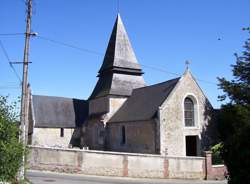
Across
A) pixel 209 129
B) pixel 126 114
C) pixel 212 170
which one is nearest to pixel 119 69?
pixel 126 114

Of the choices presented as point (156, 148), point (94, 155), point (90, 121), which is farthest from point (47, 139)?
point (94, 155)

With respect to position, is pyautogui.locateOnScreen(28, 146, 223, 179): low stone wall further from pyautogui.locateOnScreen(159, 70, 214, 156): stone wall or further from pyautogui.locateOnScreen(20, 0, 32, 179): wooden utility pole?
pyautogui.locateOnScreen(20, 0, 32, 179): wooden utility pole

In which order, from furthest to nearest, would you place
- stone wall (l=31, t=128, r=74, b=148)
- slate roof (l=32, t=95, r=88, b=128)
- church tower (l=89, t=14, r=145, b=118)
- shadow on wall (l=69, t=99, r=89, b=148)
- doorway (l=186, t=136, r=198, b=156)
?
1. shadow on wall (l=69, t=99, r=89, b=148)
2. slate roof (l=32, t=95, r=88, b=128)
3. stone wall (l=31, t=128, r=74, b=148)
4. church tower (l=89, t=14, r=145, b=118)
5. doorway (l=186, t=136, r=198, b=156)

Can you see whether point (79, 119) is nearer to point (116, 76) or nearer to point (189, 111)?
point (116, 76)

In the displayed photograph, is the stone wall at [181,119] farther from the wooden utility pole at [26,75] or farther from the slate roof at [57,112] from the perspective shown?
the wooden utility pole at [26,75]

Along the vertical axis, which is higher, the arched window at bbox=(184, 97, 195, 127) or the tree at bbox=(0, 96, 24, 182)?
the arched window at bbox=(184, 97, 195, 127)

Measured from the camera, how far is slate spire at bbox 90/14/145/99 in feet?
126

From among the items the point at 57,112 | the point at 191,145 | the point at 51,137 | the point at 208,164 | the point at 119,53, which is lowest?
the point at 208,164

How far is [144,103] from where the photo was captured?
3350 centimetres

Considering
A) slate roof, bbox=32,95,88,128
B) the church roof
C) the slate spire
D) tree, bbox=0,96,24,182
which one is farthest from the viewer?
slate roof, bbox=32,95,88,128

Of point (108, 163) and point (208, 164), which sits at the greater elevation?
point (108, 163)

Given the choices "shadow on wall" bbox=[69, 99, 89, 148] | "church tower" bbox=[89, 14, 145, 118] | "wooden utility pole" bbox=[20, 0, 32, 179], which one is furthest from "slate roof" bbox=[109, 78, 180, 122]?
"wooden utility pole" bbox=[20, 0, 32, 179]

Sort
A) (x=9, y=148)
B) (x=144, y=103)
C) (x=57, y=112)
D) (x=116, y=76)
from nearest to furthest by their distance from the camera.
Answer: (x=9, y=148) → (x=144, y=103) → (x=116, y=76) → (x=57, y=112)

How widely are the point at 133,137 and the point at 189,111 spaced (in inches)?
211
